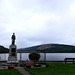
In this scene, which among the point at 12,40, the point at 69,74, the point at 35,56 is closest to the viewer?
the point at 69,74

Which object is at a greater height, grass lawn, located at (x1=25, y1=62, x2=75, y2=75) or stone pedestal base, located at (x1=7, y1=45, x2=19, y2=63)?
stone pedestal base, located at (x1=7, y1=45, x2=19, y2=63)

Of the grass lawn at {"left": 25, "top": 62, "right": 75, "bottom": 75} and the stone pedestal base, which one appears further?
the stone pedestal base

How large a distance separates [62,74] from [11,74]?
17.3 ft

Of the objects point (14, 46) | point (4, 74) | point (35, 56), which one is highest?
point (14, 46)

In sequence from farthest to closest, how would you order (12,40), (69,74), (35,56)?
(12,40) → (35,56) → (69,74)

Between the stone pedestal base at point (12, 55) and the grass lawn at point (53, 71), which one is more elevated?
the stone pedestal base at point (12, 55)

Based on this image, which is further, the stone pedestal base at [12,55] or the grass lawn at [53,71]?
the stone pedestal base at [12,55]

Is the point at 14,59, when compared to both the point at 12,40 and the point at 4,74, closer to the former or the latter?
the point at 12,40

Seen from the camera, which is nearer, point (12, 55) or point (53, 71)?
point (53, 71)

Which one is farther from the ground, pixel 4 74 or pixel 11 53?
pixel 11 53

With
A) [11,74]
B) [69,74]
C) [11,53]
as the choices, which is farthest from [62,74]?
[11,53]

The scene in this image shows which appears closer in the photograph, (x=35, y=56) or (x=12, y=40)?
(x=35, y=56)

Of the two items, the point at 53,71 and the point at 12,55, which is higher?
the point at 12,55

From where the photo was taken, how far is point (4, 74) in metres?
15.7
